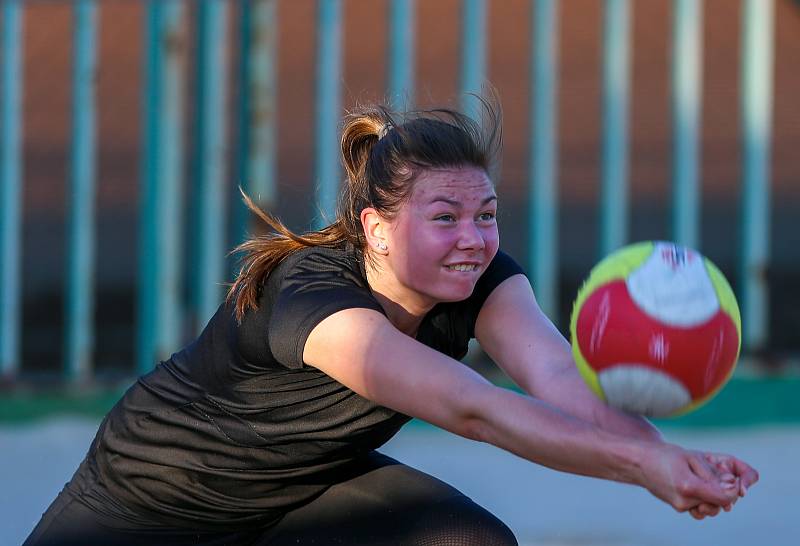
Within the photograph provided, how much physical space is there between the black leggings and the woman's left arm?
0.36 meters

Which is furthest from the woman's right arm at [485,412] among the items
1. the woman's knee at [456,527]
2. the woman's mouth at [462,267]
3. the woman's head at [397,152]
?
the woman's knee at [456,527]

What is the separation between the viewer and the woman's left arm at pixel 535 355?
90.8 inches

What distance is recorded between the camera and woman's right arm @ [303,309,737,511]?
6.55 ft

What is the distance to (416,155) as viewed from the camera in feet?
8.46

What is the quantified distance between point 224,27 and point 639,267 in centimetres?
389

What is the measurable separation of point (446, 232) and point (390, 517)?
2.42 ft

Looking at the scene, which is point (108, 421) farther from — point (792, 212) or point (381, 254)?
point (792, 212)

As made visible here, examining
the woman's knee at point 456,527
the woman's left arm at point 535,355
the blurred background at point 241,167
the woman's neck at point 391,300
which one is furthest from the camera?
the blurred background at point 241,167

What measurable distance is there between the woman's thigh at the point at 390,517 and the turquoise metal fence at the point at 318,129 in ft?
9.40

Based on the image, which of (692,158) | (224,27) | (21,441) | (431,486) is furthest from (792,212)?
(431,486)

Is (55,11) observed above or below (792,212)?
above

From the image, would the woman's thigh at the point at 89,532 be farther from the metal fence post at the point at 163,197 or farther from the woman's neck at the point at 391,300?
the metal fence post at the point at 163,197

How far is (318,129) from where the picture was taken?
5.76 m

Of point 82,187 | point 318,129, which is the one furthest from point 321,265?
point 82,187
